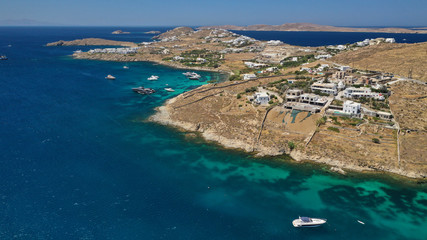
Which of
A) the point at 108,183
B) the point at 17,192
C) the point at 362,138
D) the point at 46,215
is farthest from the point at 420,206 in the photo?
the point at 17,192

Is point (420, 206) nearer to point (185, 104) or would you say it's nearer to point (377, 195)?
point (377, 195)

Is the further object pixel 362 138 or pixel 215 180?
pixel 362 138

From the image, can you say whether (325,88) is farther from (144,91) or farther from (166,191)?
(144,91)

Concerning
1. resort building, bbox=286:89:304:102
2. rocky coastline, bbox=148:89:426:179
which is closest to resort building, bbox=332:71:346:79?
resort building, bbox=286:89:304:102

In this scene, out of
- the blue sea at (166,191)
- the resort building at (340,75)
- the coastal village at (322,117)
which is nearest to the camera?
the blue sea at (166,191)

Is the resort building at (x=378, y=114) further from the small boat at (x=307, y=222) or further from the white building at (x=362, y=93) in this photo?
the small boat at (x=307, y=222)

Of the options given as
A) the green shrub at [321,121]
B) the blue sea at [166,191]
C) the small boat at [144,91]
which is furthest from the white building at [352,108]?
the small boat at [144,91]
